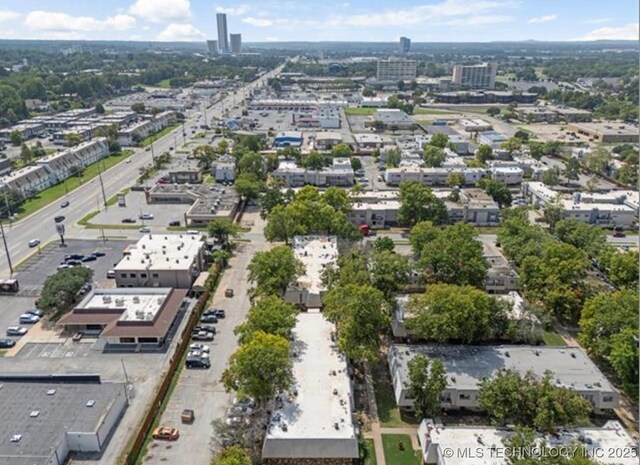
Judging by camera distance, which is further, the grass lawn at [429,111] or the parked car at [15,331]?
the grass lawn at [429,111]

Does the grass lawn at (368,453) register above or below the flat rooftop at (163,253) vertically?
below

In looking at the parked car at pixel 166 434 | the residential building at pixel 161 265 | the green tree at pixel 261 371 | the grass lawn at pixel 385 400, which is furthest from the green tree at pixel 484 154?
the parked car at pixel 166 434

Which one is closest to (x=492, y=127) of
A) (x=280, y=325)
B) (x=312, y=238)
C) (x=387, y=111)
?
(x=387, y=111)

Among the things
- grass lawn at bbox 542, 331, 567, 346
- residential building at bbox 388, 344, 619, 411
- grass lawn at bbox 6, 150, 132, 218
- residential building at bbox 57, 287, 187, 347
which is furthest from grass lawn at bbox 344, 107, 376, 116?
residential building at bbox 388, 344, 619, 411

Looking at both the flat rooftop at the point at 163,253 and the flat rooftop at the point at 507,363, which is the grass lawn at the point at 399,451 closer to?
the flat rooftop at the point at 507,363

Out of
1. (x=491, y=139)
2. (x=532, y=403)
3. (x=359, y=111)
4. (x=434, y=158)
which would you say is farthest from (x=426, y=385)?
(x=359, y=111)

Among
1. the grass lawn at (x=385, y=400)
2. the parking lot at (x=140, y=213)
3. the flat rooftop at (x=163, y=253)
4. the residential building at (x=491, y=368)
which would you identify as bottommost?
the grass lawn at (x=385, y=400)

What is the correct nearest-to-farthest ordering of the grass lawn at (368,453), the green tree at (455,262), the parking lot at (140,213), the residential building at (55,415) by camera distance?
the residential building at (55,415) < the grass lawn at (368,453) < the green tree at (455,262) < the parking lot at (140,213)
